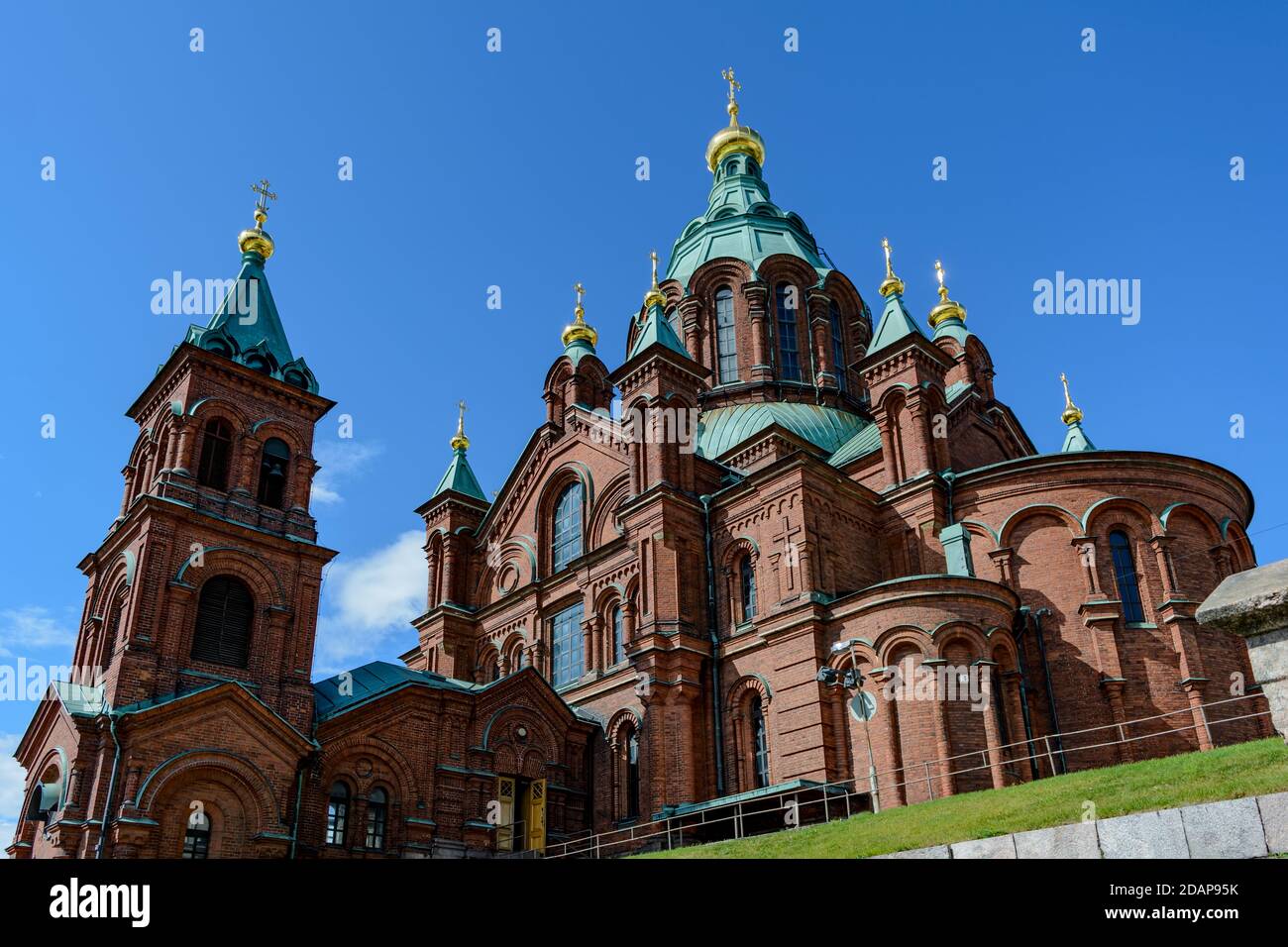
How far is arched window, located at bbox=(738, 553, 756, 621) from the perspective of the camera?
1101 inches

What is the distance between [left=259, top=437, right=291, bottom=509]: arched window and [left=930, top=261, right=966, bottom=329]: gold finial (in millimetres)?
25279

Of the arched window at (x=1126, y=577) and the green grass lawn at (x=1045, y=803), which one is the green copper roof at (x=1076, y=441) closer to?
the arched window at (x=1126, y=577)

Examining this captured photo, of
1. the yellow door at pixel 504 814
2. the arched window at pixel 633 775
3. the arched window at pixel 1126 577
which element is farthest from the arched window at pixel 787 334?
the yellow door at pixel 504 814

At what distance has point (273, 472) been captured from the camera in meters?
27.3

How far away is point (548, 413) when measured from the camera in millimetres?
37688

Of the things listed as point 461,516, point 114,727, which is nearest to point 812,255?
point 461,516

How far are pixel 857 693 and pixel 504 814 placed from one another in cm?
965

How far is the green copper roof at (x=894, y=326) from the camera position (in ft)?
100

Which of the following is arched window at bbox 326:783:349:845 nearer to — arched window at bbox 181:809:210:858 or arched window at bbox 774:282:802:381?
arched window at bbox 181:809:210:858

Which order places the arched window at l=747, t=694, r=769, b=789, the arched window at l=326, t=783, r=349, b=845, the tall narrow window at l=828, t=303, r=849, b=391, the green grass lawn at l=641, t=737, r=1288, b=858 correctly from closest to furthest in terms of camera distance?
the green grass lawn at l=641, t=737, r=1288, b=858 → the arched window at l=326, t=783, r=349, b=845 → the arched window at l=747, t=694, r=769, b=789 → the tall narrow window at l=828, t=303, r=849, b=391

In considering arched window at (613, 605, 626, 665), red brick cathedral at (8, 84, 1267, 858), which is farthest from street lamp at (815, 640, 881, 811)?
arched window at (613, 605, 626, 665)

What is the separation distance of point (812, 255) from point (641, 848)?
27.3 meters

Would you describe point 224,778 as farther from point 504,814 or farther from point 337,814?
point 504,814
